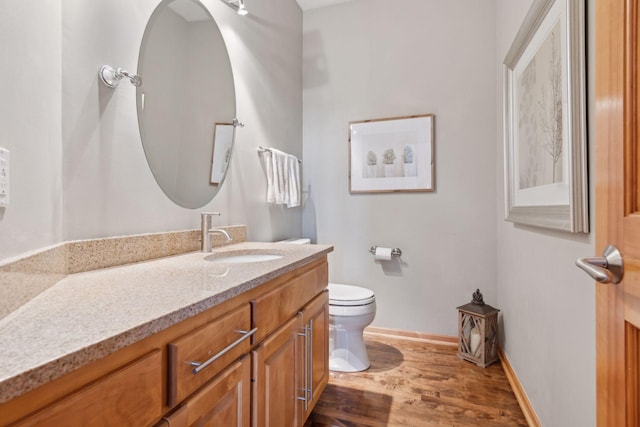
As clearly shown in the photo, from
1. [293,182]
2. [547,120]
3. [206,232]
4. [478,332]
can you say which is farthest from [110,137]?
[478,332]

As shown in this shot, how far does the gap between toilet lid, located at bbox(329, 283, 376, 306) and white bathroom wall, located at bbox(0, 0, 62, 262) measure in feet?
4.69

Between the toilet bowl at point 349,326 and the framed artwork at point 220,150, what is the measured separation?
3.27 ft

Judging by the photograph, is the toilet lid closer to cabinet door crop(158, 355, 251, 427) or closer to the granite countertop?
the granite countertop

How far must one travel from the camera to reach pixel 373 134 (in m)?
2.58

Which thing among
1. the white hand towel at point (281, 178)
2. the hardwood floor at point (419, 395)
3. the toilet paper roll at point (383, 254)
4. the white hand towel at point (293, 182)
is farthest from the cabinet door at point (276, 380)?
the toilet paper roll at point (383, 254)

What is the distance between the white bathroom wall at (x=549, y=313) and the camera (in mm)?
1001

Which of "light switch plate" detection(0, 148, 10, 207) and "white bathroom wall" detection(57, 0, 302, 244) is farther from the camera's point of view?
Answer: "white bathroom wall" detection(57, 0, 302, 244)

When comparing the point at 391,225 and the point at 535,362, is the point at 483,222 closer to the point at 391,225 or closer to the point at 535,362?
the point at 391,225

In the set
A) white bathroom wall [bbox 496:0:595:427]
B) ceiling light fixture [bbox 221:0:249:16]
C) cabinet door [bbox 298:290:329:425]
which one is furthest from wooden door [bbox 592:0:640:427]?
ceiling light fixture [bbox 221:0:249:16]

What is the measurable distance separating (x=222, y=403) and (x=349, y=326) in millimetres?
1261

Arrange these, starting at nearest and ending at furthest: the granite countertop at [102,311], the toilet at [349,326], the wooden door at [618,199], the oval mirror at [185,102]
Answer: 1. the granite countertop at [102,311]
2. the wooden door at [618,199]
3. the oval mirror at [185,102]
4. the toilet at [349,326]

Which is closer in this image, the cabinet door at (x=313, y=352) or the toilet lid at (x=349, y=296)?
the cabinet door at (x=313, y=352)

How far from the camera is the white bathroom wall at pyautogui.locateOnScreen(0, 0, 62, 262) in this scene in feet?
2.40

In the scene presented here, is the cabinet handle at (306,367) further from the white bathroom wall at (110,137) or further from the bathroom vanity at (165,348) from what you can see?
the white bathroom wall at (110,137)
